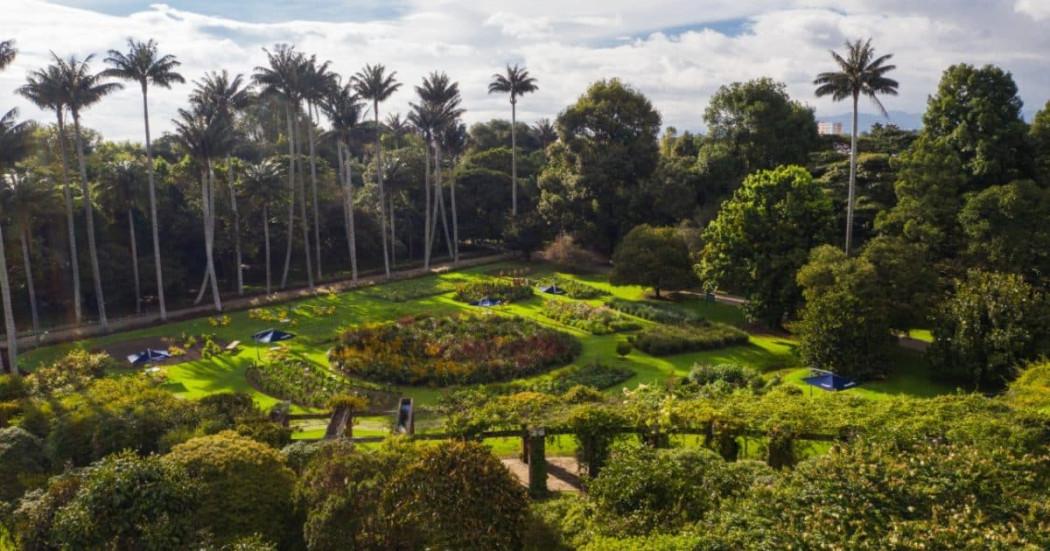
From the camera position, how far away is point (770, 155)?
49.1 m

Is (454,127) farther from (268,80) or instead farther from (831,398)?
(831,398)

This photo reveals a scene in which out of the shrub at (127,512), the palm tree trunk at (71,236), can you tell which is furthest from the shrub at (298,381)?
the palm tree trunk at (71,236)

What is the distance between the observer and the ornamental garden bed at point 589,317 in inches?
1452

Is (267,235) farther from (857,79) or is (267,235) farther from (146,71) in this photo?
(857,79)

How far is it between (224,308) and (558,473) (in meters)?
31.6

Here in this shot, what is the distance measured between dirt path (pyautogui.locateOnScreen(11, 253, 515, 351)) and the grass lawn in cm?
105

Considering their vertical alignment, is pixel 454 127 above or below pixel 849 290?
above

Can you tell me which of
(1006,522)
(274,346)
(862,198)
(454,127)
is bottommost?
(274,346)

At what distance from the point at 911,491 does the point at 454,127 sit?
2121 inches

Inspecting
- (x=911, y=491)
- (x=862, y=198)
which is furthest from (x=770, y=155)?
(x=911, y=491)

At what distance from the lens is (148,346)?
3509 cm

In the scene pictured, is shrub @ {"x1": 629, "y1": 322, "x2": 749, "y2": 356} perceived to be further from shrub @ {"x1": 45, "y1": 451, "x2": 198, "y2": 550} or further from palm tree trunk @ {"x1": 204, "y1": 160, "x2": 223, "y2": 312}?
palm tree trunk @ {"x1": 204, "y1": 160, "x2": 223, "y2": 312}

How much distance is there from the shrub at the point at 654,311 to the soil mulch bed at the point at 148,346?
22.0 m

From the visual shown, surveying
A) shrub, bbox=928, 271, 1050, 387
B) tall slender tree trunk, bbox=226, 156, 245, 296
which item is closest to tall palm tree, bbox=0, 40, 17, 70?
tall slender tree trunk, bbox=226, 156, 245, 296
